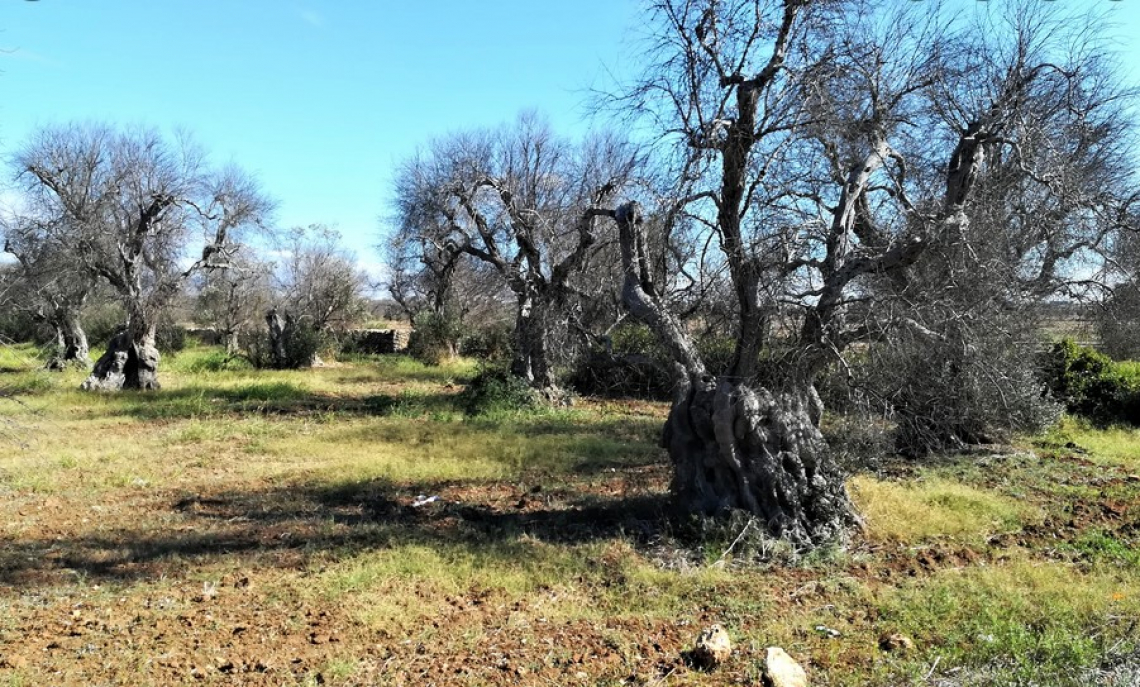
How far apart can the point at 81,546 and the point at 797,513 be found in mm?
5857

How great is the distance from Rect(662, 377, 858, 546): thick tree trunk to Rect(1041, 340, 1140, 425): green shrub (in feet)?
31.1

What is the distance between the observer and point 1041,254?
11008 millimetres

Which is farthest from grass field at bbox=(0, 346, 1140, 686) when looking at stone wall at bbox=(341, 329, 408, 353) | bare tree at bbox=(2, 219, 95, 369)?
stone wall at bbox=(341, 329, 408, 353)

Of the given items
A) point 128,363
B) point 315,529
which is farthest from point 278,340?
point 315,529

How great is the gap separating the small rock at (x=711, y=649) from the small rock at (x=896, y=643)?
87 centimetres

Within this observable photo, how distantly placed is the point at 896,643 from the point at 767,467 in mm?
1873

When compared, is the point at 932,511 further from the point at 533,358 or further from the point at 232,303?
the point at 232,303

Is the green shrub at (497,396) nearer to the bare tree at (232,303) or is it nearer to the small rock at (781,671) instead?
the small rock at (781,671)

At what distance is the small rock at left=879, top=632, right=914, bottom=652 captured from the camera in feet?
13.2

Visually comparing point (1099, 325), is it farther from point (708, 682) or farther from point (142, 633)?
point (142, 633)

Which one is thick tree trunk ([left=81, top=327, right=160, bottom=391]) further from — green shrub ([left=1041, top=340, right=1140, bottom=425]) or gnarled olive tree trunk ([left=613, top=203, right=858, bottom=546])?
green shrub ([left=1041, top=340, right=1140, bottom=425])

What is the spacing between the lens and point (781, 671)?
12.0ft

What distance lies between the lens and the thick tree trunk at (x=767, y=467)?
5781mm

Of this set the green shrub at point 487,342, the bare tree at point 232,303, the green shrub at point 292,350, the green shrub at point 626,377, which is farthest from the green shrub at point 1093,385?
the bare tree at point 232,303
